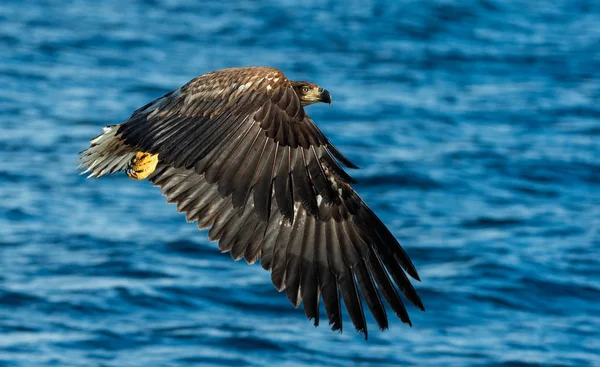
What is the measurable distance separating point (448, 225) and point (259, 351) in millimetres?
3286

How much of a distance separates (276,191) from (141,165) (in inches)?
63.3

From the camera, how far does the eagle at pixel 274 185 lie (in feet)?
20.5

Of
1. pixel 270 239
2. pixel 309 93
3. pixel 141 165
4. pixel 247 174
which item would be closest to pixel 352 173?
pixel 309 93

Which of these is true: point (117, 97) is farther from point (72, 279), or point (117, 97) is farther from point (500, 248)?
point (500, 248)

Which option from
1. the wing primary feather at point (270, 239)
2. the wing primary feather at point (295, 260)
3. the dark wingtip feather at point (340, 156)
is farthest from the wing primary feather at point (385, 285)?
the dark wingtip feather at point (340, 156)

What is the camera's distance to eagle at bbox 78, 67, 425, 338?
20.5ft

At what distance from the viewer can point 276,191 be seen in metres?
6.19

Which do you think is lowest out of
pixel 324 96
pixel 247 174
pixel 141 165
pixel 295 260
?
pixel 295 260

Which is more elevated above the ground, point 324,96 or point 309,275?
point 324,96

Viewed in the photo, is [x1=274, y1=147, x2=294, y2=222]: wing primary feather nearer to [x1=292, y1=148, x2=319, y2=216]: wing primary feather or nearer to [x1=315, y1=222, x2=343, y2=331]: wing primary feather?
[x1=292, y1=148, x2=319, y2=216]: wing primary feather

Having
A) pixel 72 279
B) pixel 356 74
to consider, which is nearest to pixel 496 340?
pixel 72 279

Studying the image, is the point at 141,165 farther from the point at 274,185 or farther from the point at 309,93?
the point at 274,185

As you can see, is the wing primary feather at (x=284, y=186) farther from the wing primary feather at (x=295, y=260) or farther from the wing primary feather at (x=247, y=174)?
the wing primary feather at (x=295, y=260)

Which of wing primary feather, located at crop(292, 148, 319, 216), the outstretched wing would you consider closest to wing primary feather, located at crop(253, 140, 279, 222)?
the outstretched wing
